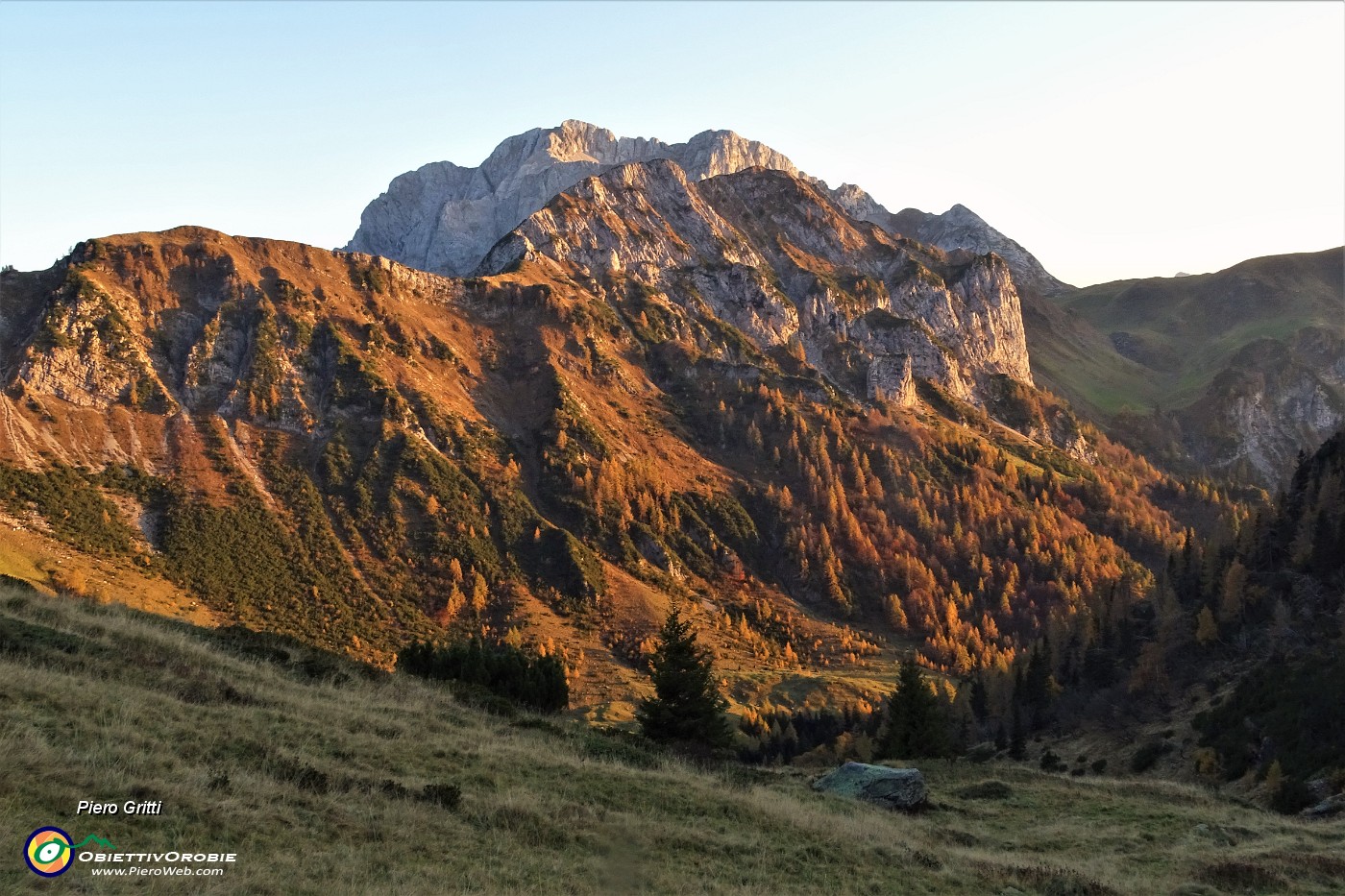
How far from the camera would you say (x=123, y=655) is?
1052 inches

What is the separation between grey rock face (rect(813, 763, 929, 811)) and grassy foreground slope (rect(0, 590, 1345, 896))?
1.28 m

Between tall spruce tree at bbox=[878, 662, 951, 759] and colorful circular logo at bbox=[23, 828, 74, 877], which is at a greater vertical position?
colorful circular logo at bbox=[23, 828, 74, 877]

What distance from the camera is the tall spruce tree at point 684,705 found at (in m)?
47.4

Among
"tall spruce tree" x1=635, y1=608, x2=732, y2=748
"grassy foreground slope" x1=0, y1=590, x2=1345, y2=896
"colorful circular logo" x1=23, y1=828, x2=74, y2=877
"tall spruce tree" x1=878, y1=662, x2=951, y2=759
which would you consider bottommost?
"tall spruce tree" x1=878, y1=662, x2=951, y2=759

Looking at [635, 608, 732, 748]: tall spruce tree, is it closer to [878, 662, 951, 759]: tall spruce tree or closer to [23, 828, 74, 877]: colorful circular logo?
[878, 662, 951, 759]: tall spruce tree

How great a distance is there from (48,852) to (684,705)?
38.1 m

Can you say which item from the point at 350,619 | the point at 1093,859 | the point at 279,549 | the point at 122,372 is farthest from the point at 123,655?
the point at 122,372

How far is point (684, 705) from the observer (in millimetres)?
48469

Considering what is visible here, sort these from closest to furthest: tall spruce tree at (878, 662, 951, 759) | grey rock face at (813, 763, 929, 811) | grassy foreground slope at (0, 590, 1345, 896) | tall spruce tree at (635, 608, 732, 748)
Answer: grassy foreground slope at (0, 590, 1345, 896), grey rock face at (813, 763, 929, 811), tall spruce tree at (635, 608, 732, 748), tall spruce tree at (878, 662, 951, 759)

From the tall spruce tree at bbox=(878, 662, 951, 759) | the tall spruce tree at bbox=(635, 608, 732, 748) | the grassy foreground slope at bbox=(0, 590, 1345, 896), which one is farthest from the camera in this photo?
the tall spruce tree at bbox=(878, 662, 951, 759)

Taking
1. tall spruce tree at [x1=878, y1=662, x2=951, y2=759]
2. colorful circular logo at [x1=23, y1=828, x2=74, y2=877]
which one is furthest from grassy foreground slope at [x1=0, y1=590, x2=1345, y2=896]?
tall spruce tree at [x1=878, y1=662, x2=951, y2=759]

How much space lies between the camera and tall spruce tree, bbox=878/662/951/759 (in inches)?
2426

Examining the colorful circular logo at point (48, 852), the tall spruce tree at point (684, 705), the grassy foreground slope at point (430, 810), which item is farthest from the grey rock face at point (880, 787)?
the colorful circular logo at point (48, 852)

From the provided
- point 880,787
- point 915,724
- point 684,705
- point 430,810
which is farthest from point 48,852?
point 915,724
